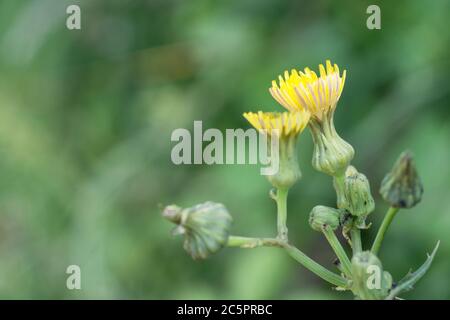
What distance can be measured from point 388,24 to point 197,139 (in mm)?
1215

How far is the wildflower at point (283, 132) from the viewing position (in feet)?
6.19

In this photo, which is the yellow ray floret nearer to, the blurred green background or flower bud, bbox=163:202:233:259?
flower bud, bbox=163:202:233:259

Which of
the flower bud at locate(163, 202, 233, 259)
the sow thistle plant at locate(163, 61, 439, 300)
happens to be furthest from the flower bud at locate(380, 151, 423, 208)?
the flower bud at locate(163, 202, 233, 259)

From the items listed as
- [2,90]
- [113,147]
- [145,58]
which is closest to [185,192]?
[113,147]

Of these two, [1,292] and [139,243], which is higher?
[139,243]

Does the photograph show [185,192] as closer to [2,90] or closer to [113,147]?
[113,147]

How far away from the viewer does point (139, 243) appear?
4.05m

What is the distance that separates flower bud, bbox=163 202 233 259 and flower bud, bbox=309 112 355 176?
0.39 metres

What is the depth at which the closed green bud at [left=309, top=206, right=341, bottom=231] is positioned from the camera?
1879 mm

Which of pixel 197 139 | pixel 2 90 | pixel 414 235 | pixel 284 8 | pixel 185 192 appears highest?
pixel 284 8

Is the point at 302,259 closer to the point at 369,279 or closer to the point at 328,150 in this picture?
the point at 369,279

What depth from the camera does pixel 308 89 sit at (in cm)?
195

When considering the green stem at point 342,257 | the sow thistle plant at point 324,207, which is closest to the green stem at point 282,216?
the sow thistle plant at point 324,207

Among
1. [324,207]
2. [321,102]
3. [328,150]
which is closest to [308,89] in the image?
[321,102]
